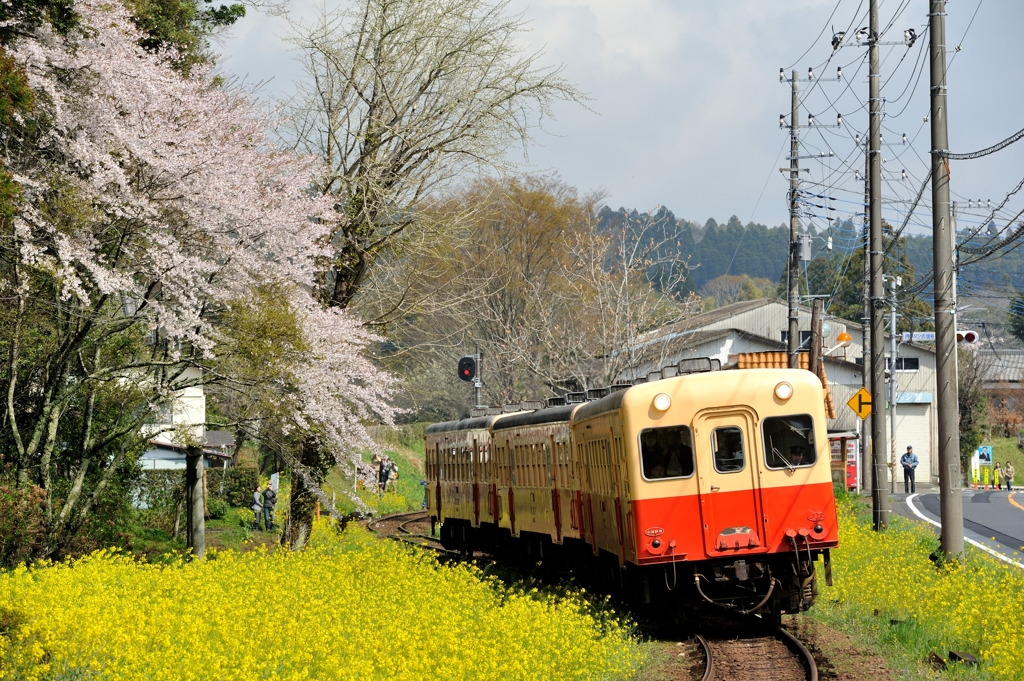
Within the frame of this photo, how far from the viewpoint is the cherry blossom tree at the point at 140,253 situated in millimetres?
14180

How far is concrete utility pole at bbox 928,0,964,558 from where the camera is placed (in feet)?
46.2

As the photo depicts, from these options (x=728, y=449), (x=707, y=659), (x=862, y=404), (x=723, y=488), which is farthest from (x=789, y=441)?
(x=862, y=404)

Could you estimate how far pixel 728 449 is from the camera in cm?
1184

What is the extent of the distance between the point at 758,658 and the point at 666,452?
2.24m

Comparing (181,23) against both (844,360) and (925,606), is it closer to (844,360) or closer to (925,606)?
(925,606)

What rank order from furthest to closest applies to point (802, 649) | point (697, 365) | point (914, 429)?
point (914, 429) < point (697, 365) < point (802, 649)

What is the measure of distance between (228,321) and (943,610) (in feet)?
32.9

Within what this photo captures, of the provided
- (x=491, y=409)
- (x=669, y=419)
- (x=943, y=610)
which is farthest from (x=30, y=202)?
(x=943, y=610)

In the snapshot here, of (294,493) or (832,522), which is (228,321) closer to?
(294,493)

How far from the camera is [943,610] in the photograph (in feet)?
37.4

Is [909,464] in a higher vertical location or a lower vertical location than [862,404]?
lower

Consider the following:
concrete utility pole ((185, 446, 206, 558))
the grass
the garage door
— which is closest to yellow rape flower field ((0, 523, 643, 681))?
concrete utility pole ((185, 446, 206, 558))

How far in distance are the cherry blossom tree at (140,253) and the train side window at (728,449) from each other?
6.62m

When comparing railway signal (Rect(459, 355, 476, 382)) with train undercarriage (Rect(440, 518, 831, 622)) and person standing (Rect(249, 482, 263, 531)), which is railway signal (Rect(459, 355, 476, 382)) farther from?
train undercarriage (Rect(440, 518, 831, 622))
